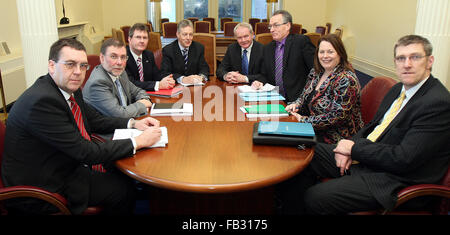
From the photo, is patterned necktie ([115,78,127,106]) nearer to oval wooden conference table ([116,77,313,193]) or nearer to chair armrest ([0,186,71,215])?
oval wooden conference table ([116,77,313,193])

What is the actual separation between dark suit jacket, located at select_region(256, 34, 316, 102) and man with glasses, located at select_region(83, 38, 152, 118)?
1.47 metres

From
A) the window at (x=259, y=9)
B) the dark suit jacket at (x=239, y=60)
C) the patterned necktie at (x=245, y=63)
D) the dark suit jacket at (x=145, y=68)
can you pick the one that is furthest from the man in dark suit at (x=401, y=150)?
the window at (x=259, y=9)

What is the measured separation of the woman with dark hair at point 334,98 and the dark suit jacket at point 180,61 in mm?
1634

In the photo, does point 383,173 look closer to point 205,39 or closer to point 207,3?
point 205,39

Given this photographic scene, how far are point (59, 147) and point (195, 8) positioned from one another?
37.1 feet

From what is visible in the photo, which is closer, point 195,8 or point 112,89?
point 112,89

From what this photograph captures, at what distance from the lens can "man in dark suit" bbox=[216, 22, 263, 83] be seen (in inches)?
149

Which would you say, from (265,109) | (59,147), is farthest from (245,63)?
(59,147)

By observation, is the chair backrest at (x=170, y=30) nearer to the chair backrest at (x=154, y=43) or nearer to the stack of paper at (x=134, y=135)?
the chair backrest at (x=154, y=43)

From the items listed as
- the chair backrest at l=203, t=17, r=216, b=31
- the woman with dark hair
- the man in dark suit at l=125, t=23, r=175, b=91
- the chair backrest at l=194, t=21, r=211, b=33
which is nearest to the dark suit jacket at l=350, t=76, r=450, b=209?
the woman with dark hair

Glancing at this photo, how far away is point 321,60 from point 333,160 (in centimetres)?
77

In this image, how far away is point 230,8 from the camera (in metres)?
12.4

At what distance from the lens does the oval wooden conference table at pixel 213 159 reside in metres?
1.45

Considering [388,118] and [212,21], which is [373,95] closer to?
[388,118]
